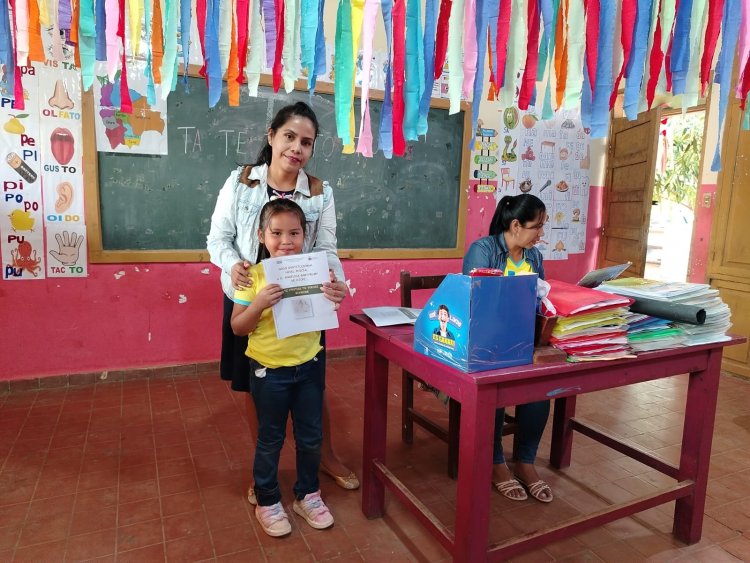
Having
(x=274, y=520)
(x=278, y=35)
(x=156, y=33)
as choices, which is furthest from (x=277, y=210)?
(x=274, y=520)

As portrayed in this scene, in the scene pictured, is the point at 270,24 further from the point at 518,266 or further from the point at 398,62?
the point at 518,266

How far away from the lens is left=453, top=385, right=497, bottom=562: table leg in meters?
1.35

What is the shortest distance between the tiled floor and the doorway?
6392 mm

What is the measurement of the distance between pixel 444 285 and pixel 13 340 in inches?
117

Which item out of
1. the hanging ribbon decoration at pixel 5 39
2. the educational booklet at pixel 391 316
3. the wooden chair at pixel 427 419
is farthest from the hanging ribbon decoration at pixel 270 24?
the wooden chair at pixel 427 419

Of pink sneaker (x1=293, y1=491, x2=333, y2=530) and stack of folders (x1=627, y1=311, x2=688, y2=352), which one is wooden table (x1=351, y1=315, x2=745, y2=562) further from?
pink sneaker (x1=293, y1=491, x2=333, y2=530)

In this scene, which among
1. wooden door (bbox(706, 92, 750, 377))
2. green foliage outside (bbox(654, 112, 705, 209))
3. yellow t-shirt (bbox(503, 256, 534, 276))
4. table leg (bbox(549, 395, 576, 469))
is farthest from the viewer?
green foliage outside (bbox(654, 112, 705, 209))

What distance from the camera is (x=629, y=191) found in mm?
4570

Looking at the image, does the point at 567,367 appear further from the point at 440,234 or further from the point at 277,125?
the point at 440,234

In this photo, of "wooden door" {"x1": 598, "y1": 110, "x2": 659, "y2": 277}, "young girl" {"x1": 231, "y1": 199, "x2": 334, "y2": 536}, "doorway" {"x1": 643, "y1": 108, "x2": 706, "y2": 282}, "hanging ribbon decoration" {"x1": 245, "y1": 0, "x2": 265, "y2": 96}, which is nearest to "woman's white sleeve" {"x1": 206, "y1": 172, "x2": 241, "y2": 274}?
"young girl" {"x1": 231, "y1": 199, "x2": 334, "y2": 536}

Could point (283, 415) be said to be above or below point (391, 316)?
below

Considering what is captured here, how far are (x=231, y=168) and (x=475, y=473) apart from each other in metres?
2.73

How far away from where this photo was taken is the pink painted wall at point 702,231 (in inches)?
162

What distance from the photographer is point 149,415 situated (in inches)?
112
